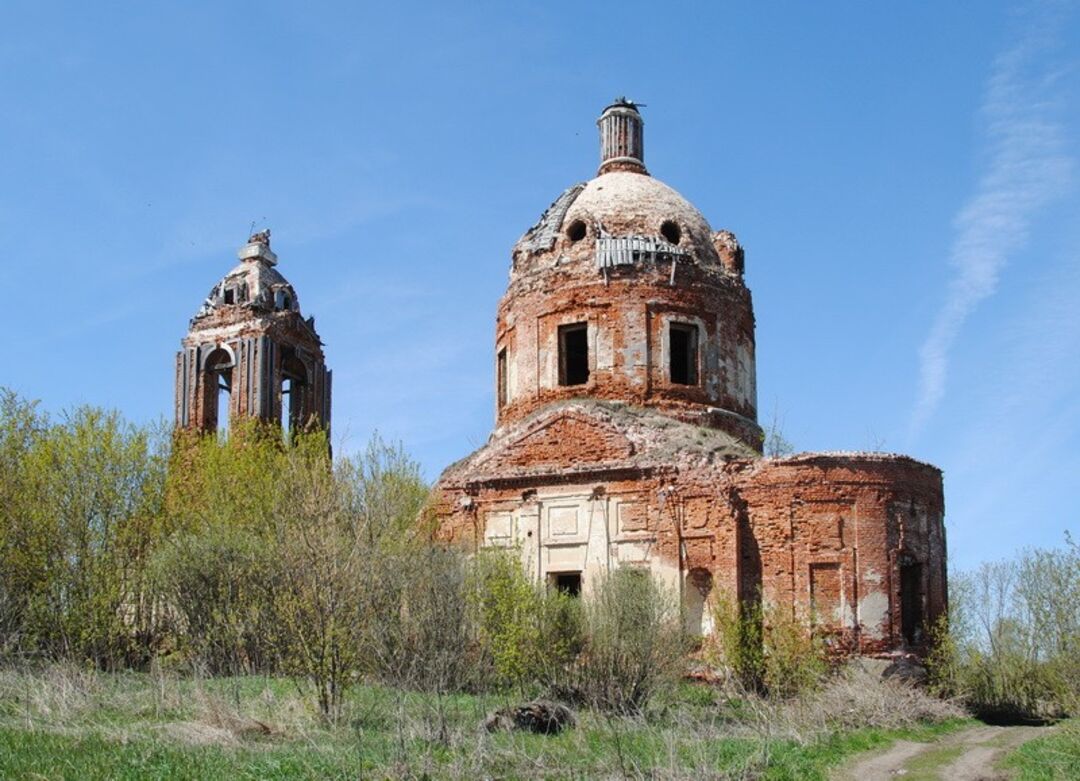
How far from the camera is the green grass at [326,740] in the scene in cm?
985

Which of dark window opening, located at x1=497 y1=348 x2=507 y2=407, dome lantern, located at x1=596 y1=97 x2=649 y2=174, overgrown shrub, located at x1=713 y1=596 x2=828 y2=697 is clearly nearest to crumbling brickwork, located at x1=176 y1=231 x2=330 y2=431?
dark window opening, located at x1=497 y1=348 x2=507 y2=407

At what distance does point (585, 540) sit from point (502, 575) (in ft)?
11.2

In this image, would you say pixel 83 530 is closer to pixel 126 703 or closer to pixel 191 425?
pixel 126 703

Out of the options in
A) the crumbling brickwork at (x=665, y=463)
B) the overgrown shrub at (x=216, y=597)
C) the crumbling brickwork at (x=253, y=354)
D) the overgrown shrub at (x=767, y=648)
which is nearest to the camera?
the overgrown shrub at (x=216, y=597)

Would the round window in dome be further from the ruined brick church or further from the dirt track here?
the dirt track

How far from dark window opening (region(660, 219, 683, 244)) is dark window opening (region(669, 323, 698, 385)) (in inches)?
79.8

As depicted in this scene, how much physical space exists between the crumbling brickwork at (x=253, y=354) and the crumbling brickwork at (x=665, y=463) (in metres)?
6.57

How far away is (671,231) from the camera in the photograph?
24.1 meters

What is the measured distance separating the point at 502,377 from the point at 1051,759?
1402cm

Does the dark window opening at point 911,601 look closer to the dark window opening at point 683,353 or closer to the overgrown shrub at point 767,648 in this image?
the overgrown shrub at point 767,648

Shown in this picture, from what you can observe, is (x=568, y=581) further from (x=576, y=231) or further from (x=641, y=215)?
(x=641, y=215)

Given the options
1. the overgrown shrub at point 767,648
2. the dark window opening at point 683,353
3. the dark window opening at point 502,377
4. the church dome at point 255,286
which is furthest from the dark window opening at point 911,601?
the church dome at point 255,286

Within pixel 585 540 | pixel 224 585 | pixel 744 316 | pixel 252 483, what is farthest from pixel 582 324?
pixel 224 585

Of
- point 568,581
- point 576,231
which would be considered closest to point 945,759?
point 568,581
